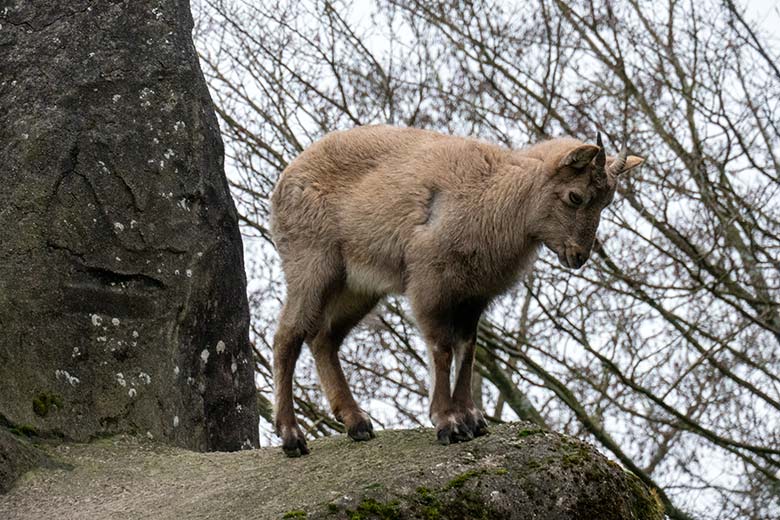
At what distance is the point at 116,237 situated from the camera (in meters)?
7.34

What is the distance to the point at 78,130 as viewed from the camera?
751 centimetres

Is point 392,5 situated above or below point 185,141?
above

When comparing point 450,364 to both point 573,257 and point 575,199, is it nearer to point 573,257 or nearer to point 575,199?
point 573,257

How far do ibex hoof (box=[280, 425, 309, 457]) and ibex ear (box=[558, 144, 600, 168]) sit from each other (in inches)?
75.4

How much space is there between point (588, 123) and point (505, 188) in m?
5.50

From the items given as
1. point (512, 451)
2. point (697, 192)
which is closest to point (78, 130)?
point (512, 451)

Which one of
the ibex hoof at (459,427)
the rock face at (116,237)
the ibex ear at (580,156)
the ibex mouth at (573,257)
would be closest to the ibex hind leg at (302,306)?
the rock face at (116,237)

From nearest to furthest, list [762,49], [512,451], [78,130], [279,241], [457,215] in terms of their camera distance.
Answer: [512,451]
[457,215]
[279,241]
[78,130]
[762,49]

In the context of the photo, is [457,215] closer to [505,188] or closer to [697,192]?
[505,188]

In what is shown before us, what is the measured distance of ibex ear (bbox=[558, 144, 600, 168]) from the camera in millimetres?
6234

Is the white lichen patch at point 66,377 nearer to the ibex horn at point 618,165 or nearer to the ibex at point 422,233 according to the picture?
the ibex at point 422,233

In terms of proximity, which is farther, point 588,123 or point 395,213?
point 588,123

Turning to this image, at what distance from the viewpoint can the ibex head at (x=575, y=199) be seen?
6.33 metres

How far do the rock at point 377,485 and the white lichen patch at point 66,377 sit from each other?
660mm
